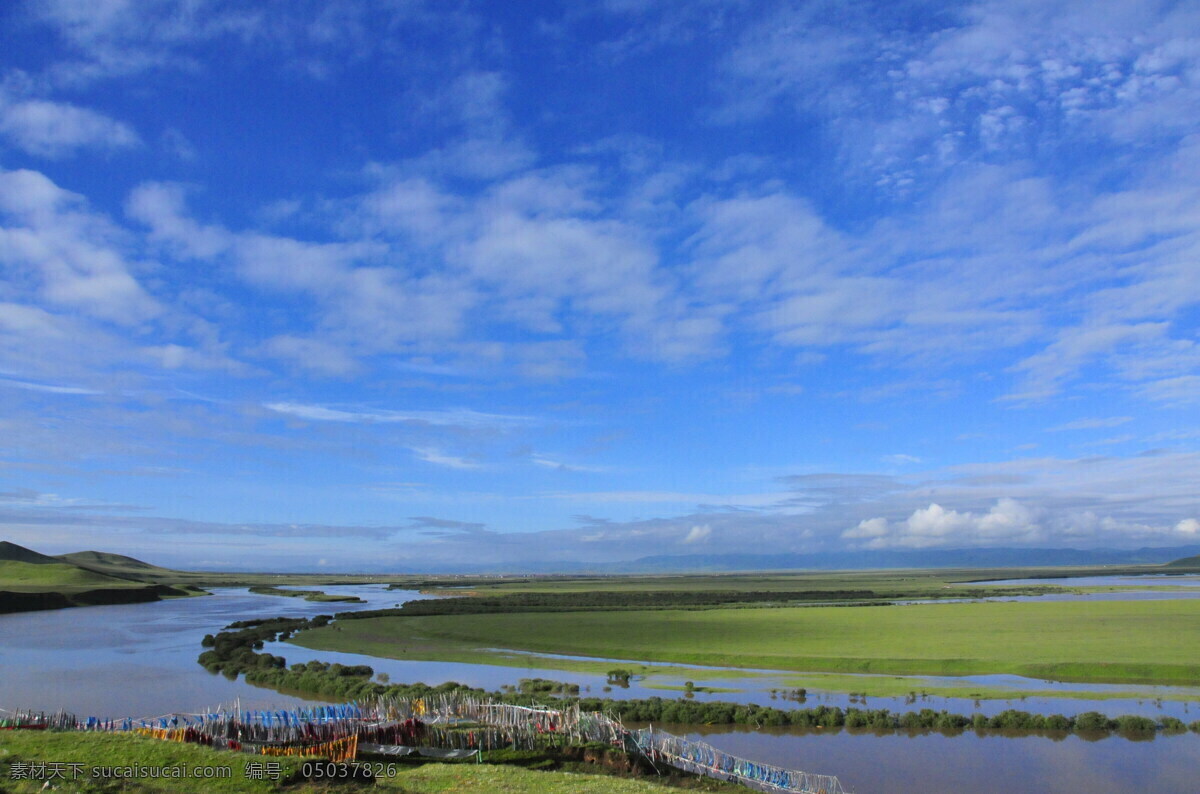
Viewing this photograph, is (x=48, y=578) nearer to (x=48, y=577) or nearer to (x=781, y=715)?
(x=48, y=577)

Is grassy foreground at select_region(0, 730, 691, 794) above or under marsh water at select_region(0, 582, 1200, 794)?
above

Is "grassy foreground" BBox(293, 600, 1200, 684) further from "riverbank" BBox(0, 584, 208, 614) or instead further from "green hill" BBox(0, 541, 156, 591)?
"green hill" BBox(0, 541, 156, 591)

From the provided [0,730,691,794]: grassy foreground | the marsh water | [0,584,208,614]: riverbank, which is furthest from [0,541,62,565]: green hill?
[0,730,691,794]: grassy foreground

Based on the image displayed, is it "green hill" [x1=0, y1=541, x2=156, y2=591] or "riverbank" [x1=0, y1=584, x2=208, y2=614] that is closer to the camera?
"riverbank" [x1=0, y1=584, x2=208, y2=614]

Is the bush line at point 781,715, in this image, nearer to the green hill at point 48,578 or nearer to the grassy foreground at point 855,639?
the grassy foreground at point 855,639

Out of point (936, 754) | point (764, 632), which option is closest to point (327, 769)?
point (936, 754)

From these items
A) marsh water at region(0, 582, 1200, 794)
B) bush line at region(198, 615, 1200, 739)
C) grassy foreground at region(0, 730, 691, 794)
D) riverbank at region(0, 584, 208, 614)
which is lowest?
riverbank at region(0, 584, 208, 614)
